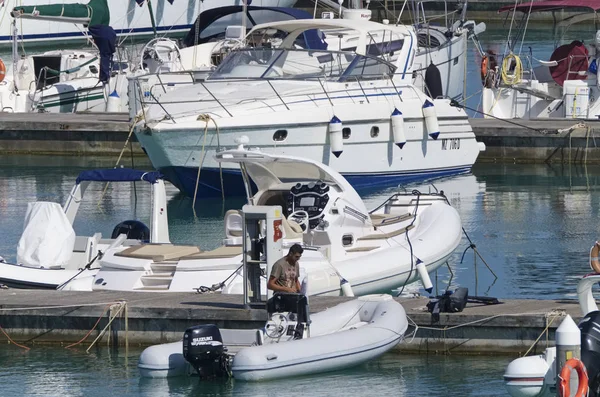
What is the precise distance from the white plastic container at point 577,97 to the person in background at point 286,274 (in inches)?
719

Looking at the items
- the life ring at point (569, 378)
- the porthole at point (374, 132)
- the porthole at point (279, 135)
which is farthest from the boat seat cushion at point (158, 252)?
the porthole at point (374, 132)

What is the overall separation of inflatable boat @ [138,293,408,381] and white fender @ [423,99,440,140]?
13.3 meters

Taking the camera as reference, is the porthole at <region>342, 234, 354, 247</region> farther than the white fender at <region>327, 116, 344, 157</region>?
No

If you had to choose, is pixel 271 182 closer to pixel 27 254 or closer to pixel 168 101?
pixel 27 254

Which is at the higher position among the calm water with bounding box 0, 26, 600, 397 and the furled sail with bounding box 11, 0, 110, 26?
the furled sail with bounding box 11, 0, 110, 26

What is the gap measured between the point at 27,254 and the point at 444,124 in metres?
11.9

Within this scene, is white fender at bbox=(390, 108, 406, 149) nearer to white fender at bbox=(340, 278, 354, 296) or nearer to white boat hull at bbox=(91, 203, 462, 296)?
white boat hull at bbox=(91, 203, 462, 296)

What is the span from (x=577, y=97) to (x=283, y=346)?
1922 centimetres

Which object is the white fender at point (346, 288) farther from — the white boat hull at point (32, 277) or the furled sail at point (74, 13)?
the furled sail at point (74, 13)

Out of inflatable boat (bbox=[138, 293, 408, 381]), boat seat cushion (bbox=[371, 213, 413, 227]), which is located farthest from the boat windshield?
inflatable boat (bbox=[138, 293, 408, 381])

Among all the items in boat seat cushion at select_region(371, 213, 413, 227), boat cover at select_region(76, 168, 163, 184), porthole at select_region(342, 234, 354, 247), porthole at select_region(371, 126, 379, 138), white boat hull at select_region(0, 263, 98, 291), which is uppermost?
porthole at select_region(371, 126, 379, 138)

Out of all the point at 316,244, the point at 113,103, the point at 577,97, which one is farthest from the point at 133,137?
the point at 316,244

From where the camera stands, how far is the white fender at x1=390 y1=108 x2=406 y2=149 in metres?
26.5

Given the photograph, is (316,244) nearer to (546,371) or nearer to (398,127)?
(546,371)
